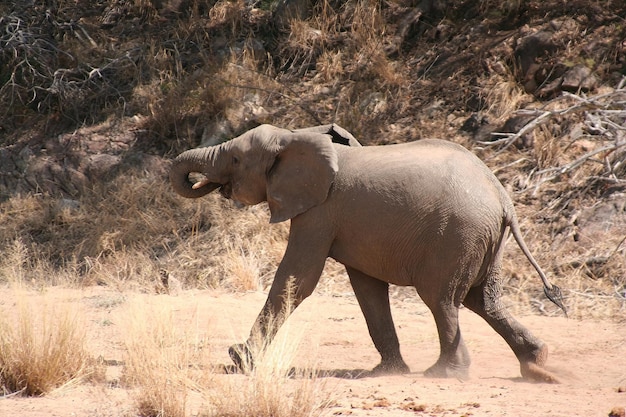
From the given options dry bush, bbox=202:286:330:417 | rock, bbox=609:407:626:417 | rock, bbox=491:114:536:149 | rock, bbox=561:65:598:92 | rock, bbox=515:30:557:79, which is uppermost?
rock, bbox=515:30:557:79

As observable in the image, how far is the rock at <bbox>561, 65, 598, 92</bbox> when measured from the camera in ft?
46.8

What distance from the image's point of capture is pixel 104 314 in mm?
11195

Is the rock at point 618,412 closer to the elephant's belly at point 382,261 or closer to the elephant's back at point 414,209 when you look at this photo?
the elephant's back at point 414,209

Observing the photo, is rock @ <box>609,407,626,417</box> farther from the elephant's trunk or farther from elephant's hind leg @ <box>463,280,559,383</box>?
the elephant's trunk

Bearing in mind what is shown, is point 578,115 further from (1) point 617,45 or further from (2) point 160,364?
(2) point 160,364

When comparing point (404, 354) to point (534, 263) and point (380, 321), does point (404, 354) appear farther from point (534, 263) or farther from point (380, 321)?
point (534, 263)

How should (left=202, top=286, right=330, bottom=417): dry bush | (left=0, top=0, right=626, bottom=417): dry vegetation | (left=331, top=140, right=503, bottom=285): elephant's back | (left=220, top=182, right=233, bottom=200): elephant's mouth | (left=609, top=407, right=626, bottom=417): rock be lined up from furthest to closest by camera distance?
(left=0, top=0, right=626, bottom=417): dry vegetation < (left=220, top=182, right=233, bottom=200): elephant's mouth < (left=331, top=140, right=503, bottom=285): elephant's back < (left=609, top=407, right=626, bottom=417): rock < (left=202, top=286, right=330, bottom=417): dry bush

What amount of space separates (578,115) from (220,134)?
210 inches

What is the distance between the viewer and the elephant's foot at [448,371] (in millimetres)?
8156

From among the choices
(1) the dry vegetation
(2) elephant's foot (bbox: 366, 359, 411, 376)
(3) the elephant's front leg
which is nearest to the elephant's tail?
(2) elephant's foot (bbox: 366, 359, 411, 376)

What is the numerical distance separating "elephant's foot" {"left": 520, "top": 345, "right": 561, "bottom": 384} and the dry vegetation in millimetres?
2694

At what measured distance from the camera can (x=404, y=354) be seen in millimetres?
9688

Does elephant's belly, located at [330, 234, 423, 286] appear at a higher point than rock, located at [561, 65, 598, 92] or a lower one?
lower

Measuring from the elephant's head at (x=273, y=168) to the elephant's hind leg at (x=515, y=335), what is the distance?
163 cm
